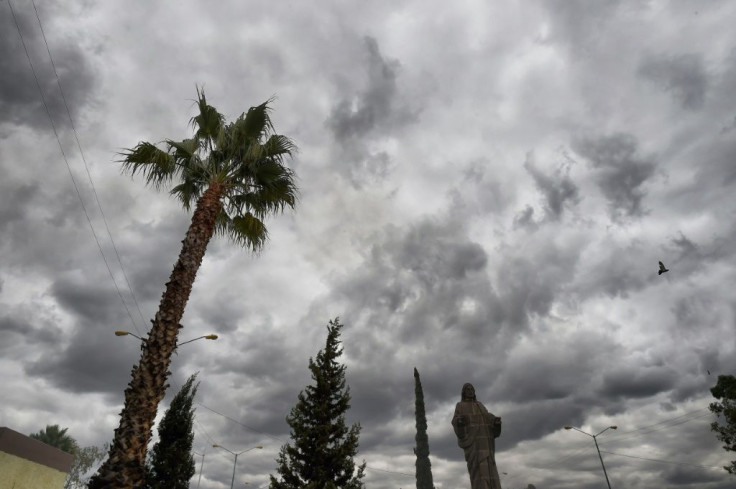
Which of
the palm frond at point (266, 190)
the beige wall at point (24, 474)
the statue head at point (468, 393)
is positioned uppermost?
the palm frond at point (266, 190)

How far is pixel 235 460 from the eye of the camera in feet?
133

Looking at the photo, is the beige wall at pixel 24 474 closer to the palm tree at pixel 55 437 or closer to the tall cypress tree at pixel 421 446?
the tall cypress tree at pixel 421 446

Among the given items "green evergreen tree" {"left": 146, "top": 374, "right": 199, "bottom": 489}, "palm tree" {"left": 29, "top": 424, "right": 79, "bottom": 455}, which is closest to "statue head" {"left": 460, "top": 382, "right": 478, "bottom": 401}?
"green evergreen tree" {"left": 146, "top": 374, "right": 199, "bottom": 489}

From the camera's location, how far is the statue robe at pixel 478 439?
14.7 metres

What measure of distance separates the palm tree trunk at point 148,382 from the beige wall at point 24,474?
1228cm

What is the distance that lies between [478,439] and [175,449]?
50.2 ft

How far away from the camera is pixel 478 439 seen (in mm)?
15250

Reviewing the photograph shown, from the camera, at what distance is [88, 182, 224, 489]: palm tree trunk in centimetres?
680

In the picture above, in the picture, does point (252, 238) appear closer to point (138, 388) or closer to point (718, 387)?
point (138, 388)

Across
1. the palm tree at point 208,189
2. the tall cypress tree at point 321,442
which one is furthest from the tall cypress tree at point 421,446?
the palm tree at point 208,189

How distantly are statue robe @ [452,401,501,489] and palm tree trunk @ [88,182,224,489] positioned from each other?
35.9ft

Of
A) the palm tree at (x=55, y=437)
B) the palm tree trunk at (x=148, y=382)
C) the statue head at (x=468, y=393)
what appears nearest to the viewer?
the palm tree trunk at (x=148, y=382)

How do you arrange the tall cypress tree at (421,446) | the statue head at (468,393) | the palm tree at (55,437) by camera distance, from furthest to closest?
the palm tree at (55,437), the tall cypress tree at (421,446), the statue head at (468,393)

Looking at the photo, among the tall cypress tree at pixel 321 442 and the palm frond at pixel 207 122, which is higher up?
the palm frond at pixel 207 122
